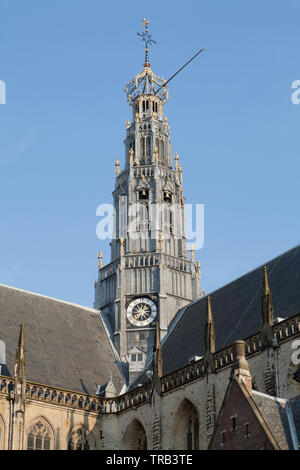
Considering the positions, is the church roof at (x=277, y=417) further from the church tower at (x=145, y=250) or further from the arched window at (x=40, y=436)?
the church tower at (x=145, y=250)

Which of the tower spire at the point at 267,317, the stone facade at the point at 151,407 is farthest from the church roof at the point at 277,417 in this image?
the tower spire at the point at 267,317

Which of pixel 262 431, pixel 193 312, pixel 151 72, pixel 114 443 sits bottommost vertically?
pixel 262 431

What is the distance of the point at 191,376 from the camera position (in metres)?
38.5

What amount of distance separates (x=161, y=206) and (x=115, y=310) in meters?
6.54

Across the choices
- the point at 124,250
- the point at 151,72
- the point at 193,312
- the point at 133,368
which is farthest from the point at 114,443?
the point at 151,72

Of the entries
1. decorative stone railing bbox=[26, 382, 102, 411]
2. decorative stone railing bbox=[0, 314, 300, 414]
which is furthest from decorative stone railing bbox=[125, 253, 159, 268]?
decorative stone railing bbox=[26, 382, 102, 411]

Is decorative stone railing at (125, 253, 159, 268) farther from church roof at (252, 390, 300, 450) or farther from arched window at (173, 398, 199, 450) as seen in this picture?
church roof at (252, 390, 300, 450)

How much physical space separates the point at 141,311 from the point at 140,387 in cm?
745

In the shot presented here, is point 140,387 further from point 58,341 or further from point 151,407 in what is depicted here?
point 58,341

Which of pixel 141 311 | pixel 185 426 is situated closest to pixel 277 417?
pixel 185 426

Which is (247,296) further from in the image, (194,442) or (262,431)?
(262,431)

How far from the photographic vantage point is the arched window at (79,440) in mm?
41344

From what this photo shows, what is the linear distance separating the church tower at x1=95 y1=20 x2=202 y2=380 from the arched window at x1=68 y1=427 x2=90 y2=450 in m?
4.86

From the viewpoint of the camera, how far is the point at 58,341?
45.8 metres
